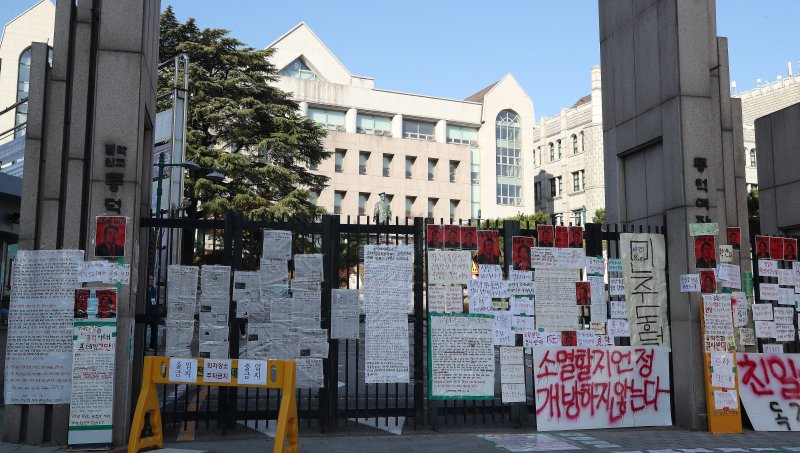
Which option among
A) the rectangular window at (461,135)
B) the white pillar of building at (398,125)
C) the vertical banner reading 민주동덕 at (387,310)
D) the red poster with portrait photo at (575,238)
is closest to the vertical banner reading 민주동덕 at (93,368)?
the vertical banner reading 민주동덕 at (387,310)

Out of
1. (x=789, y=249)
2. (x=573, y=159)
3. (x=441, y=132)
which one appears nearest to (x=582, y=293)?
(x=789, y=249)

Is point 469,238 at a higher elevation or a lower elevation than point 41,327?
higher

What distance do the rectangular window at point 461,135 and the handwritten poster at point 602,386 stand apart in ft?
216

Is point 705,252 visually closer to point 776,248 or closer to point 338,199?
point 776,248

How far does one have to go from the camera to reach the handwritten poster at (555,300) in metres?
9.96

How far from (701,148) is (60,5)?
880 centimetres

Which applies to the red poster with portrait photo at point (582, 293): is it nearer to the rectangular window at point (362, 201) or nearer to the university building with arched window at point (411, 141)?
the university building with arched window at point (411, 141)

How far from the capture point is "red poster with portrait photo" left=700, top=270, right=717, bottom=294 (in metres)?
10.0

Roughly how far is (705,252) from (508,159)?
6757 cm

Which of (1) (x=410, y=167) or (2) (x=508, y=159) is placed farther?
(2) (x=508, y=159)

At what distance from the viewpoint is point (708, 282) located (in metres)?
10.0

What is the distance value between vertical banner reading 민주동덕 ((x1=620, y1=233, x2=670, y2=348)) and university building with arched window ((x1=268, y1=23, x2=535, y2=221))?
55.7 metres

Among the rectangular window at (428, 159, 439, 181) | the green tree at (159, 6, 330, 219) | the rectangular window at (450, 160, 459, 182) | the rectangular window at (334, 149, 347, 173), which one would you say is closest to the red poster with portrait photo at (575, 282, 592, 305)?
the green tree at (159, 6, 330, 219)

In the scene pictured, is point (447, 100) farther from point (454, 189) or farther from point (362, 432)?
point (362, 432)
